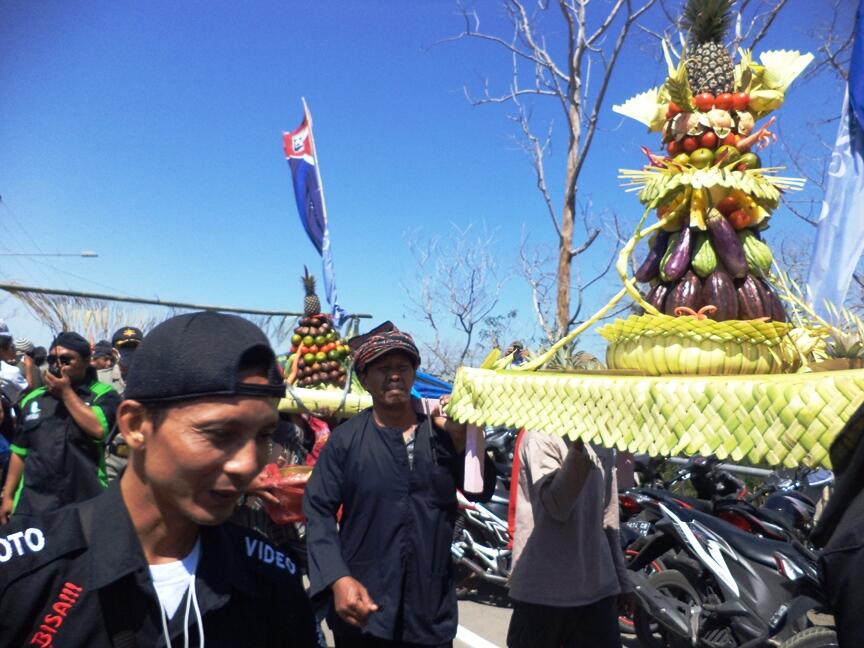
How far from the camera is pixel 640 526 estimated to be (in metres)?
5.05

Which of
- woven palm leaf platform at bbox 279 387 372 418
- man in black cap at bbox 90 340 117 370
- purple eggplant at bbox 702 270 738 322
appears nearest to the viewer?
purple eggplant at bbox 702 270 738 322

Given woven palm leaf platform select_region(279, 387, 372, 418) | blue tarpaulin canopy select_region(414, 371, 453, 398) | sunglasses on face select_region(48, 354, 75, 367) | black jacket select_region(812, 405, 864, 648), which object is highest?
black jacket select_region(812, 405, 864, 648)

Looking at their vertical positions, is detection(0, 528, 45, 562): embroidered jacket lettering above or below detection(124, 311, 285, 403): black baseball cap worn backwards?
below

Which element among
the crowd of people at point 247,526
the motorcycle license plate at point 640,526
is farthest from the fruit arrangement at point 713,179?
the motorcycle license plate at point 640,526

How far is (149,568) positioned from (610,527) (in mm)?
2379

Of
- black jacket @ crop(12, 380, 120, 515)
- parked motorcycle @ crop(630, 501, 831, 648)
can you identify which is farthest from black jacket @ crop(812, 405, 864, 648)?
black jacket @ crop(12, 380, 120, 515)

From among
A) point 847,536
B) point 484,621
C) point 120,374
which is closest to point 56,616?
point 847,536

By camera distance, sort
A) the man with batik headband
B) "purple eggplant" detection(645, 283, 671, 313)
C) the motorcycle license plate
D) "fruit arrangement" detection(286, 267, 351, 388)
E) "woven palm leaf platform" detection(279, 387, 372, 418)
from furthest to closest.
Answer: "fruit arrangement" detection(286, 267, 351, 388) → the motorcycle license plate → "woven palm leaf platform" detection(279, 387, 372, 418) → the man with batik headband → "purple eggplant" detection(645, 283, 671, 313)

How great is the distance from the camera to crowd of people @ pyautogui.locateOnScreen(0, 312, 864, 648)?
1224mm

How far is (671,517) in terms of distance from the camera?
4285 mm

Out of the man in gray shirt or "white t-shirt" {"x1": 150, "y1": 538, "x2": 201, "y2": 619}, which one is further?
the man in gray shirt

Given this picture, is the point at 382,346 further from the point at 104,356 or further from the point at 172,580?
the point at 104,356

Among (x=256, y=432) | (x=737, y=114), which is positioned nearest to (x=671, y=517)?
(x=737, y=114)

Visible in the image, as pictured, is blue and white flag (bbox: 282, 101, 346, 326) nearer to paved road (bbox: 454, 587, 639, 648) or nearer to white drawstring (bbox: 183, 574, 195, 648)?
paved road (bbox: 454, 587, 639, 648)
